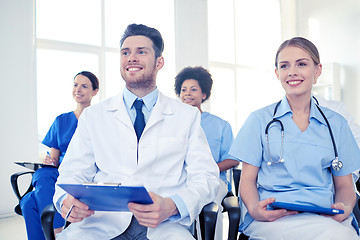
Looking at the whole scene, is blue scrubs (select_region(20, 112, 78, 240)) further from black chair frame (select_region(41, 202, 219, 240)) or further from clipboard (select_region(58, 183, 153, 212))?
clipboard (select_region(58, 183, 153, 212))

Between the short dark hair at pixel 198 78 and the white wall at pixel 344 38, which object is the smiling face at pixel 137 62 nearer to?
the short dark hair at pixel 198 78

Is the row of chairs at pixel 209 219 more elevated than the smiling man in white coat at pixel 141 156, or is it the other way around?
the smiling man in white coat at pixel 141 156

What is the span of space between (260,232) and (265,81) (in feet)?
20.1

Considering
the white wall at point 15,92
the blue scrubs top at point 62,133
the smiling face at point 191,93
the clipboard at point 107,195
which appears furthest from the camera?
the white wall at point 15,92

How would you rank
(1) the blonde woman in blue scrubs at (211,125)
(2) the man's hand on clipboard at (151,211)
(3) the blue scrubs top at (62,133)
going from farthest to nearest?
1. (3) the blue scrubs top at (62,133)
2. (1) the blonde woman in blue scrubs at (211,125)
3. (2) the man's hand on clipboard at (151,211)

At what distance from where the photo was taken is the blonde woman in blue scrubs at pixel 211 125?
7.32 ft

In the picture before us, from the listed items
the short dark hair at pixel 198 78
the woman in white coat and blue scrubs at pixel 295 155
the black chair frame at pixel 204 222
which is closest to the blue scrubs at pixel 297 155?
the woman in white coat and blue scrubs at pixel 295 155

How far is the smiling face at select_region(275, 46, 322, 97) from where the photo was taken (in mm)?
1528

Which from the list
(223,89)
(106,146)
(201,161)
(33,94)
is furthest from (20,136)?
(223,89)

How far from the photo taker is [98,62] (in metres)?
4.62

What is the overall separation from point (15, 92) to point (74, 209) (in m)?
2.97

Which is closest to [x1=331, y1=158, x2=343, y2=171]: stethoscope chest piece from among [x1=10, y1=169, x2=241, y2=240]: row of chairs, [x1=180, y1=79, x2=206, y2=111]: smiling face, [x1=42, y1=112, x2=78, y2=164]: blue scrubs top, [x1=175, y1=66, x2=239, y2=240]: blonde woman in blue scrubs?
[x1=10, y1=169, x2=241, y2=240]: row of chairs

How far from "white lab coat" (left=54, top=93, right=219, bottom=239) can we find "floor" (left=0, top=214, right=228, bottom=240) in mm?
1597

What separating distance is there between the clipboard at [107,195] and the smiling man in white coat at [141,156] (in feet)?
0.26
